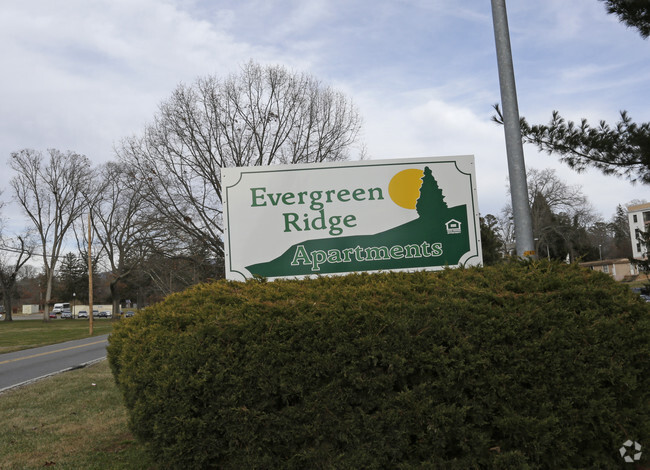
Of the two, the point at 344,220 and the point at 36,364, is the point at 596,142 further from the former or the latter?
the point at 36,364

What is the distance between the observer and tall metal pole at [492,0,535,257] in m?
4.93

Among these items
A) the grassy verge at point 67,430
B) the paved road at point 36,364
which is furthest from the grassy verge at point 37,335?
the grassy verge at point 67,430

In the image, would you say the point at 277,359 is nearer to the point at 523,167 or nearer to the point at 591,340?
the point at 591,340

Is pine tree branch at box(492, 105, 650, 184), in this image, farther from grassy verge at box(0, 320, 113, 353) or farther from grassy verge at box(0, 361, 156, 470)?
grassy verge at box(0, 320, 113, 353)

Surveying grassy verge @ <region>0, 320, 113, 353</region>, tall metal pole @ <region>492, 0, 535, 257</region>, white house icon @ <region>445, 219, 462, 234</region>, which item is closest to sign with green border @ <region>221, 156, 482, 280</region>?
white house icon @ <region>445, 219, 462, 234</region>

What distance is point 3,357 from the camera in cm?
1786

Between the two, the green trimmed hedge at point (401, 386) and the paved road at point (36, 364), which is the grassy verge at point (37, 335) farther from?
the green trimmed hedge at point (401, 386)

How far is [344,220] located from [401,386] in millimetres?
2102

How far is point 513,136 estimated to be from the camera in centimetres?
514

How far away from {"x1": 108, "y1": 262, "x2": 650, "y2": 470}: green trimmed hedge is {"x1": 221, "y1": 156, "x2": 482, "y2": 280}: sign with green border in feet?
5.35

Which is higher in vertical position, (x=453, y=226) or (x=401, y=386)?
(x=453, y=226)

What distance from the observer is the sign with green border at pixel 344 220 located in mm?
5062

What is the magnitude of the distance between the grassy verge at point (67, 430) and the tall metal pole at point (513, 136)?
12.0 ft

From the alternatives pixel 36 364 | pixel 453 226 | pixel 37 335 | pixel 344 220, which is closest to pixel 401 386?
pixel 344 220
